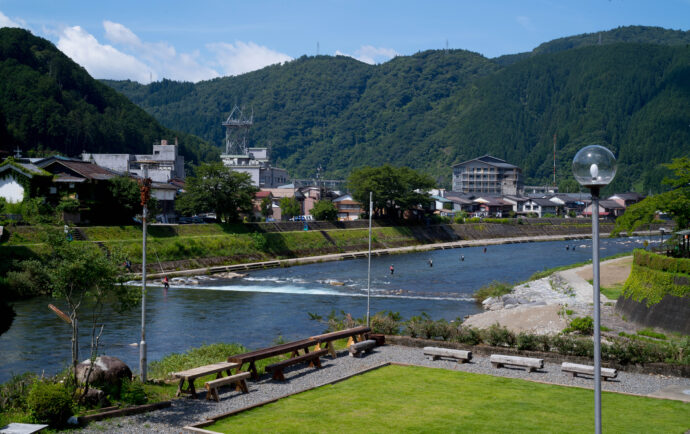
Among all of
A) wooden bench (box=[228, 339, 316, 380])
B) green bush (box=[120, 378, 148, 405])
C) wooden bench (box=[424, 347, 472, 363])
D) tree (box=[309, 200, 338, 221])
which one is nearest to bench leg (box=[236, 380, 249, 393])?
wooden bench (box=[228, 339, 316, 380])

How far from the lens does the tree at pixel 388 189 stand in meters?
93.8

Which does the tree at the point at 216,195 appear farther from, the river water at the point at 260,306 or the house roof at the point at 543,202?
the house roof at the point at 543,202

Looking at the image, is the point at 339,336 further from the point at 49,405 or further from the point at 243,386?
the point at 49,405

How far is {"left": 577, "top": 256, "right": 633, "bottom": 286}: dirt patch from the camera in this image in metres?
40.6

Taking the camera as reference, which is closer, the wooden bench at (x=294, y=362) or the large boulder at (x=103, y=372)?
the large boulder at (x=103, y=372)

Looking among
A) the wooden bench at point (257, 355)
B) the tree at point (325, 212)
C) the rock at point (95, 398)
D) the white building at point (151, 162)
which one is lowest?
the rock at point (95, 398)

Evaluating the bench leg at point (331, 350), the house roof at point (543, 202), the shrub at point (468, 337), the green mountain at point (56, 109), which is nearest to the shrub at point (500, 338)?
the shrub at point (468, 337)

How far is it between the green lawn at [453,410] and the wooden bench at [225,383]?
47.5 inches

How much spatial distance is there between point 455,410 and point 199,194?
59026 millimetres

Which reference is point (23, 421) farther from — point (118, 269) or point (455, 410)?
point (455, 410)

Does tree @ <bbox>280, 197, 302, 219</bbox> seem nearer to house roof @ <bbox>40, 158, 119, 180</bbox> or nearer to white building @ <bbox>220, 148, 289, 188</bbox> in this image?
white building @ <bbox>220, 148, 289, 188</bbox>

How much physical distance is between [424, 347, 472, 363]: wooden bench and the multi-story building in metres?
160

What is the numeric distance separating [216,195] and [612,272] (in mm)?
42297

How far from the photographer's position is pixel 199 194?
228 feet
